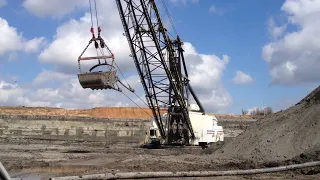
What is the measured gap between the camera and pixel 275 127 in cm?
1988

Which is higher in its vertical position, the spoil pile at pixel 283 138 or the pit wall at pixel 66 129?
the pit wall at pixel 66 129

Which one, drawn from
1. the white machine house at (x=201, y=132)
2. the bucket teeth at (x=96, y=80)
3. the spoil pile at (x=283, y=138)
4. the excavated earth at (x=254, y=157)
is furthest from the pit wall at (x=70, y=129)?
the excavated earth at (x=254, y=157)

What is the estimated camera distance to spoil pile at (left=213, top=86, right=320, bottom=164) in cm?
1672

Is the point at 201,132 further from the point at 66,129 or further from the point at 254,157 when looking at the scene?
the point at 66,129

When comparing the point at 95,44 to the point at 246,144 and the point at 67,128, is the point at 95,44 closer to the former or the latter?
the point at 246,144

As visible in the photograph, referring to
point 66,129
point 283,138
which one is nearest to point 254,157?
point 283,138

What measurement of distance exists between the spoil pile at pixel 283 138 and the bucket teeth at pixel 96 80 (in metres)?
6.73

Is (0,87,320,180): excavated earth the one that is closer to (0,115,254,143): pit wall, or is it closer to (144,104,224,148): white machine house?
(144,104,224,148): white machine house

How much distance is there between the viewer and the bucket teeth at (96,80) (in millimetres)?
20931

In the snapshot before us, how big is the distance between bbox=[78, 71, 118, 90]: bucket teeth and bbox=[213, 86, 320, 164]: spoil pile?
22.1 feet

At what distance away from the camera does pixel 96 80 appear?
69.1ft

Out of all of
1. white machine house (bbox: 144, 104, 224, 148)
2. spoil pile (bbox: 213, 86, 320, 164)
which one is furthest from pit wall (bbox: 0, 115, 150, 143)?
spoil pile (bbox: 213, 86, 320, 164)

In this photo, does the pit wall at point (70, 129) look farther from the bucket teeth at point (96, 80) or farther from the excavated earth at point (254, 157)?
the excavated earth at point (254, 157)

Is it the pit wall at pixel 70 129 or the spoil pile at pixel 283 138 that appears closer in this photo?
A: the spoil pile at pixel 283 138
